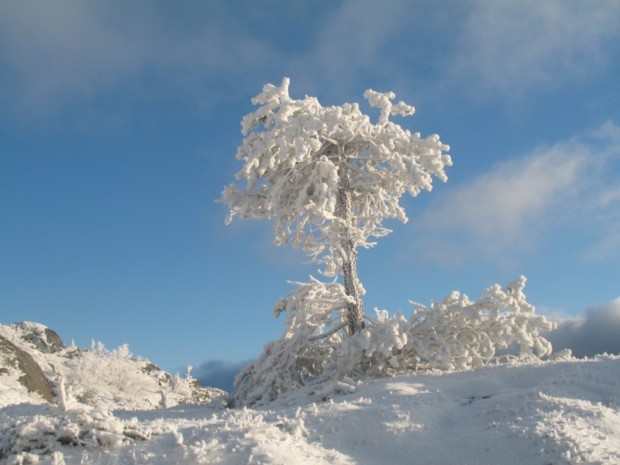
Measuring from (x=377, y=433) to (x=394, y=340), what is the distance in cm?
476

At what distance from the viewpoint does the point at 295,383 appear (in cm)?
1401

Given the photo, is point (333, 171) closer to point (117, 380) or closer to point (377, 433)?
point (377, 433)

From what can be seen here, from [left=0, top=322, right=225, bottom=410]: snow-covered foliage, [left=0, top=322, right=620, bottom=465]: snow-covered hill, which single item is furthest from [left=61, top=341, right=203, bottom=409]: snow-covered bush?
[left=0, top=322, right=620, bottom=465]: snow-covered hill

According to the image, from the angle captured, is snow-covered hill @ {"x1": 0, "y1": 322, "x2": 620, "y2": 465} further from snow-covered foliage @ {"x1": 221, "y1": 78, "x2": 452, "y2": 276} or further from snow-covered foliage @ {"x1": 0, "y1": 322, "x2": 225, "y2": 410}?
snow-covered foliage @ {"x1": 0, "y1": 322, "x2": 225, "y2": 410}

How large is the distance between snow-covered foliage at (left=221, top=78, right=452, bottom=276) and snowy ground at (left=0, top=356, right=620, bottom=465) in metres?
5.99

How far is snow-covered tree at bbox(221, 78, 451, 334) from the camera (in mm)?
14180

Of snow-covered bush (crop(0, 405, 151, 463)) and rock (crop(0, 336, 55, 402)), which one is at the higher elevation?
rock (crop(0, 336, 55, 402))

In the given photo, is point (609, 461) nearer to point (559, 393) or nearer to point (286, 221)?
point (559, 393)

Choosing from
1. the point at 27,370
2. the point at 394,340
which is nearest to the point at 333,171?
the point at 394,340

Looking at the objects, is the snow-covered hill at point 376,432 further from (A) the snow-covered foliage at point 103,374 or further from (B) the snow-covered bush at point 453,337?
(A) the snow-covered foliage at point 103,374

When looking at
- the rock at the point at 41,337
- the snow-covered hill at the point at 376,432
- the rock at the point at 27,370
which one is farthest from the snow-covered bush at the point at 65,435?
the rock at the point at 41,337

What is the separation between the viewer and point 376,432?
7.93 metres

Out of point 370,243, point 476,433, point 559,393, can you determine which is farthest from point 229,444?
point 370,243

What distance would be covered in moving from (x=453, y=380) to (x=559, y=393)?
7.48 feet
